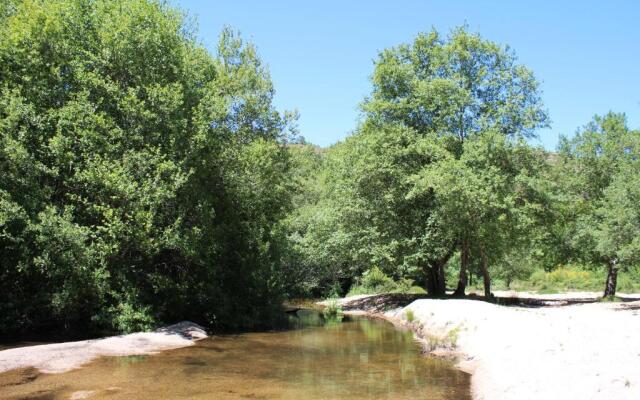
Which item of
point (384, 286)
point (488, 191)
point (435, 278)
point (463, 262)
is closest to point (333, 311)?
point (435, 278)

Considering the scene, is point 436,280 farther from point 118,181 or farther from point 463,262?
point 118,181

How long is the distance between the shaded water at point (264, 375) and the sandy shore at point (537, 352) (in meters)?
0.88

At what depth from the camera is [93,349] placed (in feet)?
52.5

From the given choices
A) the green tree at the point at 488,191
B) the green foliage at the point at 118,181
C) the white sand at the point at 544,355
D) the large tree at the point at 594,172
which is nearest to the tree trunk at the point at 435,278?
the green tree at the point at 488,191

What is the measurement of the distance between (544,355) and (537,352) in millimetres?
385

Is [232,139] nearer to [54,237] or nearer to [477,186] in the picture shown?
[54,237]

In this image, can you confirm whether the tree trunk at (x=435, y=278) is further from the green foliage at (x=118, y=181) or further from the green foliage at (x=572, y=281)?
the green foliage at (x=572, y=281)

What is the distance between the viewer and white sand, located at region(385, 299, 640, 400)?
997cm

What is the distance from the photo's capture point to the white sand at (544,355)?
997cm

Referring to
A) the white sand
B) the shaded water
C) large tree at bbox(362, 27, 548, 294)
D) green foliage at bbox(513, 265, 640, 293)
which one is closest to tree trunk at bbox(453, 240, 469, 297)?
large tree at bbox(362, 27, 548, 294)

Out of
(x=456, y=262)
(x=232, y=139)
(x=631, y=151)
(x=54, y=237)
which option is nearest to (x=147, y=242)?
(x=54, y=237)

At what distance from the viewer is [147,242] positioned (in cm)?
1922

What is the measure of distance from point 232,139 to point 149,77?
582 centimetres

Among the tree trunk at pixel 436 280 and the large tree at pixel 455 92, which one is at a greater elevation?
the large tree at pixel 455 92
